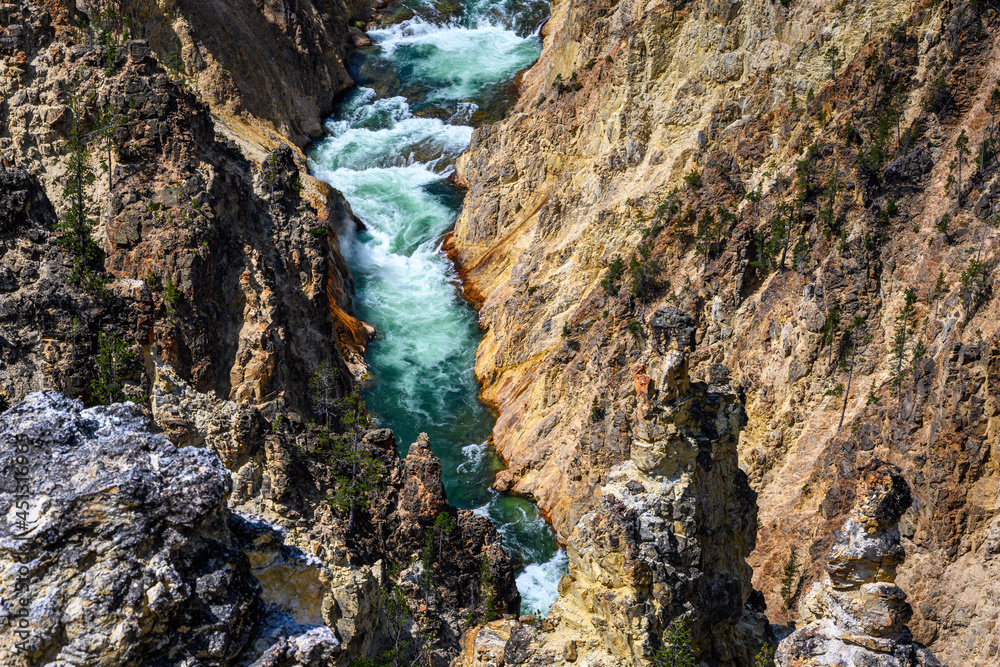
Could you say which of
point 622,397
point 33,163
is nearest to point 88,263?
point 33,163

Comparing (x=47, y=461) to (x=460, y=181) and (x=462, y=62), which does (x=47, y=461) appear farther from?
(x=462, y=62)

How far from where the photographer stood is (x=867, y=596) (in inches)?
570

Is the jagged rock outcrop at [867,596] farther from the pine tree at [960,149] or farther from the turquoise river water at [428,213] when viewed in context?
the turquoise river water at [428,213]

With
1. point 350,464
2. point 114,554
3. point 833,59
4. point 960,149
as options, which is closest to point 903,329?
point 960,149

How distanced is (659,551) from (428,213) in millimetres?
54657

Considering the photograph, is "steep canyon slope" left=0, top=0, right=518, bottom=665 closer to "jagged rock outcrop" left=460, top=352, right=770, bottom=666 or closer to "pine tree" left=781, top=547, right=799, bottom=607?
"jagged rock outcrop" left=460, top=352, right=770, bottom=666

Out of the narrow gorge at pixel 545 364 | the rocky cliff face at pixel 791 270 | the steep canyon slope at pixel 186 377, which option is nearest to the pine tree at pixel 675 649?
the narrow gorge at pixel 545 364

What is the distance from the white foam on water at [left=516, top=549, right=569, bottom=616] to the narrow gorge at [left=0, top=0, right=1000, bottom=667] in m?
0.15

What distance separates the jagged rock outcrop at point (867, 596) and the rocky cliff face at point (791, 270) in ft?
49.7

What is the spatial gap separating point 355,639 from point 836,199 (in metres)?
29.2

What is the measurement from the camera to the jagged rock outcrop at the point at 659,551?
18.8 m

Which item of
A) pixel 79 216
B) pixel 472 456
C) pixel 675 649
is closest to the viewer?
pixel 675 649

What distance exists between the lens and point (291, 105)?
7500 cm

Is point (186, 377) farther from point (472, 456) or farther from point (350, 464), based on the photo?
point (472, 456)
